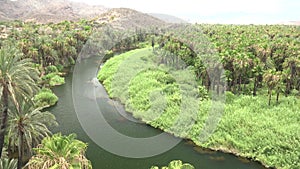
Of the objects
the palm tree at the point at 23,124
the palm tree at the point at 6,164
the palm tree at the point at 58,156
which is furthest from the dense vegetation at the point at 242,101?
the palm tree at the point at 6,164

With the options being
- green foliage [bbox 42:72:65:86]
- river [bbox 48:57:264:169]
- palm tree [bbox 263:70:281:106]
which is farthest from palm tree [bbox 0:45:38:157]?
green foliage [bbox 42:72:65:86]

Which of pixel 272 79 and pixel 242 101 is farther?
pixel 242 101

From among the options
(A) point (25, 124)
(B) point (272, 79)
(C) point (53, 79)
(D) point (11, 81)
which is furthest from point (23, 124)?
(C) point (53, 79)

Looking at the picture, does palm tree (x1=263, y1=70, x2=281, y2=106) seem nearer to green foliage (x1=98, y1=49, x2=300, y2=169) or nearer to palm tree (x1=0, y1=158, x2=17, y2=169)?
green foliage (x1=98, y1=49, x2=300, y2=169)

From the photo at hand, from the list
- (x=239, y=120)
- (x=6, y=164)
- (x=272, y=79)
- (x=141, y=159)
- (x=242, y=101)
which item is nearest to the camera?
(x=6, y=164)

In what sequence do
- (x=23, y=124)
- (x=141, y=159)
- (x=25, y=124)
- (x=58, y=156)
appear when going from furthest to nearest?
(x=141, y=159) < (x=25, y=124) < (x=23, y=124) < (x=58, y=156)

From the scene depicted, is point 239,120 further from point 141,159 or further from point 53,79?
point 53,79

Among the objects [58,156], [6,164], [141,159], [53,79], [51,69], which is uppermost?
[58,156]

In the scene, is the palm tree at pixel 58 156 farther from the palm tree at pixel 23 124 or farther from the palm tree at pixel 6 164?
the palm tree at pixel 23 124
